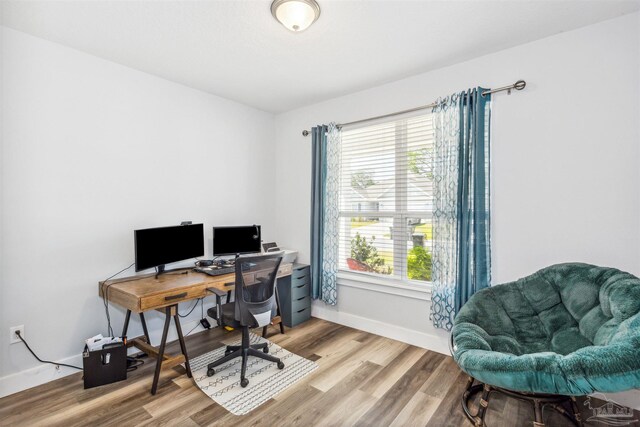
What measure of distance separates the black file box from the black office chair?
644 millimetres

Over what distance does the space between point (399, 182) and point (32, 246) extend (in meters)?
3.09

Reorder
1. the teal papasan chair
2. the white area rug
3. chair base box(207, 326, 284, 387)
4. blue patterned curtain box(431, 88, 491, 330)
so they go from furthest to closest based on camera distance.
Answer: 1. blue patterned curtain box(431, 88, 491, 330)
2. chair base box(207, 326, 284, 387)
3. the white area rug
4. the teal papasan chair

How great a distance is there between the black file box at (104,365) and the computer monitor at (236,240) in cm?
122

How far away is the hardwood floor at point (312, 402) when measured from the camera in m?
1.99

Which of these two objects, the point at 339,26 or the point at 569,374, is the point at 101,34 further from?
the point at 569,374

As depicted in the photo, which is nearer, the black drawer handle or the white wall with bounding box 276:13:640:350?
the white wall with bounding box 276:13:640:350

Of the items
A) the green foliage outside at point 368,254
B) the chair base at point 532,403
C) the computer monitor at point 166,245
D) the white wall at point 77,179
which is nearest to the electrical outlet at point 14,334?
the white wall at point 77,179

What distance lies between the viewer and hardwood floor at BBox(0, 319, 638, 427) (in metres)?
1.99

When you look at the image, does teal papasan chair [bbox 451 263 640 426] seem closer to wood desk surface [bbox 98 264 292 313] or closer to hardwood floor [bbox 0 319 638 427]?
hardwood floor [bbox 0 319 638 427]

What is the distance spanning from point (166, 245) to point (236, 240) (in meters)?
0.80

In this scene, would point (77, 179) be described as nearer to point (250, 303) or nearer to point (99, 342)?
point (99, 342)

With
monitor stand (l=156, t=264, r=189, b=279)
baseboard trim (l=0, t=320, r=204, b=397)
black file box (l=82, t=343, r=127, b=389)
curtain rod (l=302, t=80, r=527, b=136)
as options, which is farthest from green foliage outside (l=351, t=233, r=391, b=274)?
baseboard trim (l=0, t=320, r=204, b=397)

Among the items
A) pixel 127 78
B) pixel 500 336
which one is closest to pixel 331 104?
pixel 127 78

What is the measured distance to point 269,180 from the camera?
13.8ft
